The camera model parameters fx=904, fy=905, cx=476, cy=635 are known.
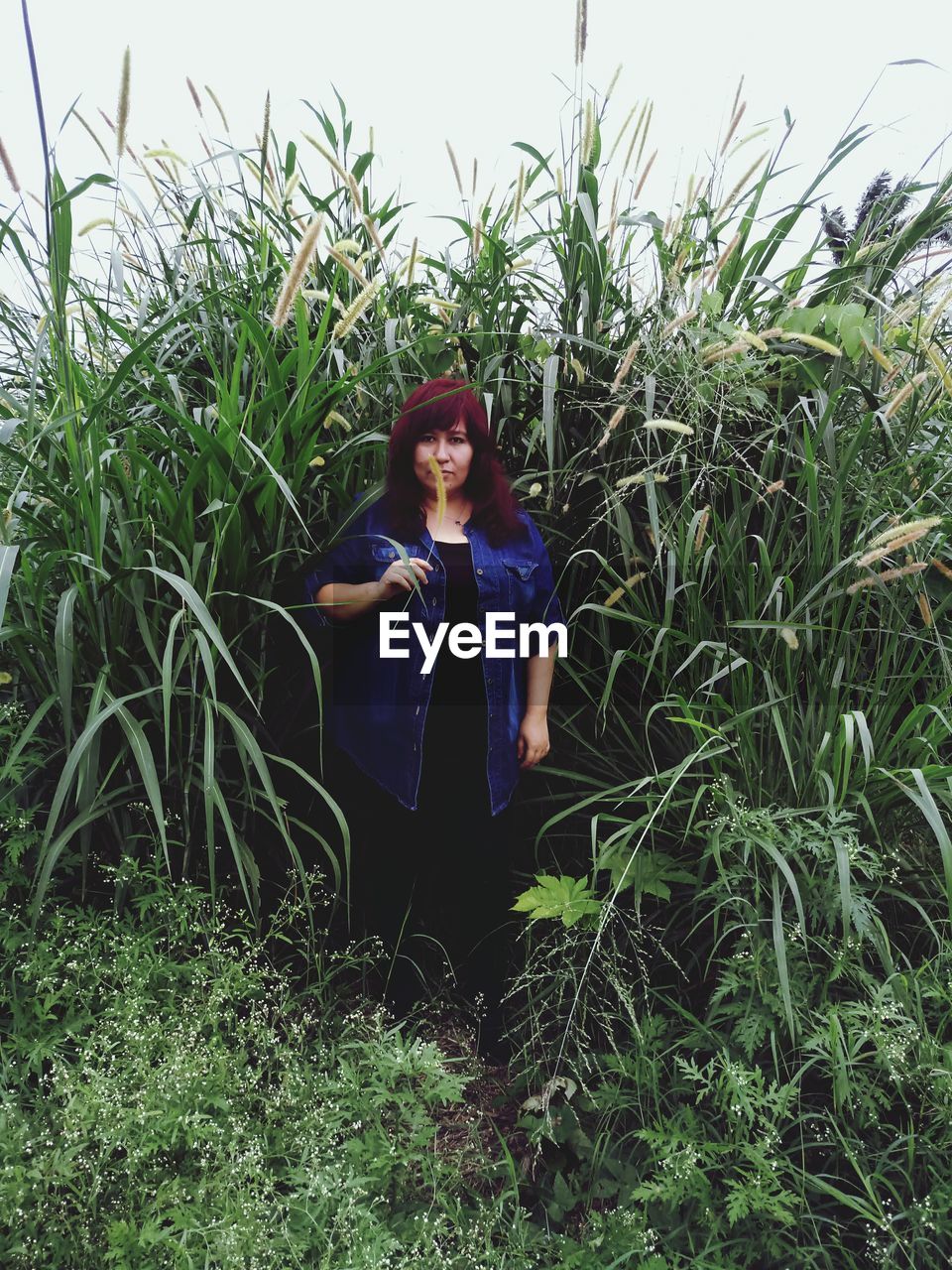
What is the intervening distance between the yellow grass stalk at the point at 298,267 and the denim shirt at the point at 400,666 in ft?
1.60

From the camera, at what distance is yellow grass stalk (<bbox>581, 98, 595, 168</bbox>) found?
88.6 inches

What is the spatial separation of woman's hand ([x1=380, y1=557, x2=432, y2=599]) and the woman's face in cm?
21

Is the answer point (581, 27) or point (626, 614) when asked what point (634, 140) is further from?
point (626, 614)

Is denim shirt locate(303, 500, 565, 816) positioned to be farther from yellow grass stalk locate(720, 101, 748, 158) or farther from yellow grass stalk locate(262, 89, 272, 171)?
yellow grass stalk locate(720, 101, 748, 158)

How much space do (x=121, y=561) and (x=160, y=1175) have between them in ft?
3.64

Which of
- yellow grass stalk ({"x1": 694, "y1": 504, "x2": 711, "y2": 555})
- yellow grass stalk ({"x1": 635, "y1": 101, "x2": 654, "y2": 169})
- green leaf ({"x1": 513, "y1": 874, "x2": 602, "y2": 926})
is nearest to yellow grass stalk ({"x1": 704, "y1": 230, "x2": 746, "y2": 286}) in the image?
yellow grass stalk ({"x1": 635, "y1": 101, "x2": 654, "y2": 169})

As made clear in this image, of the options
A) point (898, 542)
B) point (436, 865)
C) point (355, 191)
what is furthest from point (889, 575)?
point (355, 191)

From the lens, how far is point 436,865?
2.15 m

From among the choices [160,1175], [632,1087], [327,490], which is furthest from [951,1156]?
[327,490]

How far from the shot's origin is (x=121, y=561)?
184 centimetres

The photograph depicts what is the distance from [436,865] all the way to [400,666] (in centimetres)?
50

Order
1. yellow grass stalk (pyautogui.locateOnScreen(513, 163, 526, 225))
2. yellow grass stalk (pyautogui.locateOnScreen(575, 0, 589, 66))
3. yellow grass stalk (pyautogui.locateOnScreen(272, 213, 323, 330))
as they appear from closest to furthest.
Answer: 1. yellow grass stalk (pyautogui.locateOnScreen(272, 213, 323, 330))
2. yellow grass stalk (pyautogui.locateOnScreen(575, 0, 589, 66))
3. yellow grass stalk (pyautogui.locateOnScreen(513, 163, 526, 225))

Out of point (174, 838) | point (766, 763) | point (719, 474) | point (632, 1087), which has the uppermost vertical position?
point (719, 474)

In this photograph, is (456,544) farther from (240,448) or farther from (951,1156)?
(951,1156)
